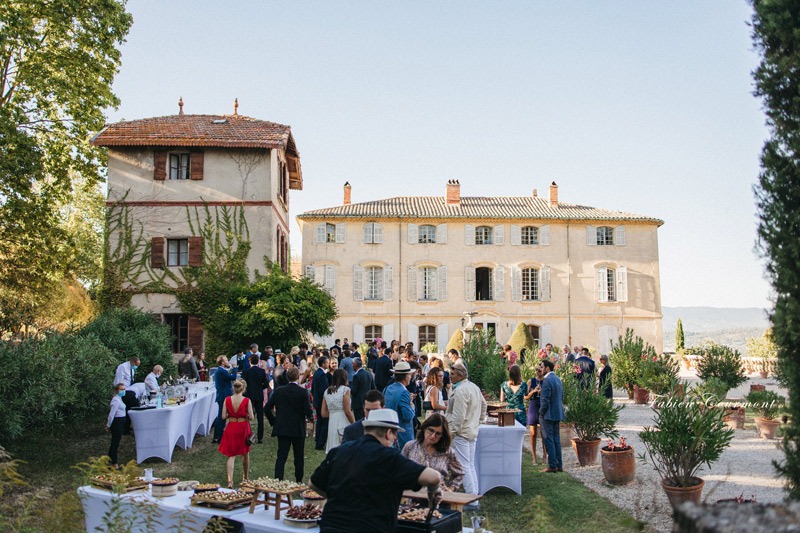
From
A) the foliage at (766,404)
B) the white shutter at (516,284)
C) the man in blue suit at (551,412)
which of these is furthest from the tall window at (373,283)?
the man in blue suit at (551,412)

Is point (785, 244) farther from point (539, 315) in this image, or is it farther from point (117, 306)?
point (539, 315)

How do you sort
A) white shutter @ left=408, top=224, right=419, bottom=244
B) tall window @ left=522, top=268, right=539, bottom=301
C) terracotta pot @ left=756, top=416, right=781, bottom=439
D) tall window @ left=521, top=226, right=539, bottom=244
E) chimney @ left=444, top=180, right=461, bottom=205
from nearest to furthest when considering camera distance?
terracotta pot @ left=756, top=416, right=781, bottom=439, white shutter @ left=408, top=224, right=419, bottom=244, tall window @ left=522, top=268, right=539, bottom=301, tall window @ left=521, top=226, right=539, bottom=244, chimney @ left=444, top=180, right=461, bottom=205

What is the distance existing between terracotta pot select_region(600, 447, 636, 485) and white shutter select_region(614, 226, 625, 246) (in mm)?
28843

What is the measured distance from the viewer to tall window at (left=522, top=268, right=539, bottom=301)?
35.4 metres

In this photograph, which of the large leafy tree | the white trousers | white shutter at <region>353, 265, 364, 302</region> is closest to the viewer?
the white trousers

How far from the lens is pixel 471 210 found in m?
36.0

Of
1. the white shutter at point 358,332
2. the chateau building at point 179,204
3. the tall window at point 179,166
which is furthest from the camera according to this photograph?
the white shutter at point 358,332

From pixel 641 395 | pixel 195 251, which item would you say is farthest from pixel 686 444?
pixel 195 251

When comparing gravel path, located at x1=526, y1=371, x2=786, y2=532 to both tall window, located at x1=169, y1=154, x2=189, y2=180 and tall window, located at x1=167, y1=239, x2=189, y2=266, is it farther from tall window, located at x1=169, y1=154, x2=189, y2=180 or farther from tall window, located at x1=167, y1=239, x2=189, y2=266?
tall window, located at x1=169, y1=154, x2=189, y2=180

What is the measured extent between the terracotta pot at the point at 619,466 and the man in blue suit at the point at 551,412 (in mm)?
743

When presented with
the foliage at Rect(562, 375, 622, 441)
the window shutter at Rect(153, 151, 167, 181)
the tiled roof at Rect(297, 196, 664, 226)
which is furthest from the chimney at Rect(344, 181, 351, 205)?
the foliage at Rect(562, 375, 622, 441)

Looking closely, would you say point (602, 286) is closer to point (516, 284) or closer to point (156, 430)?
point (516, 284)

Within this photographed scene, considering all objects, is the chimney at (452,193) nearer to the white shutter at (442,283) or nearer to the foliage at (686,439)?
the white shutter at (442,283)

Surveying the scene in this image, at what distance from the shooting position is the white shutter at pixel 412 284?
3484cm
